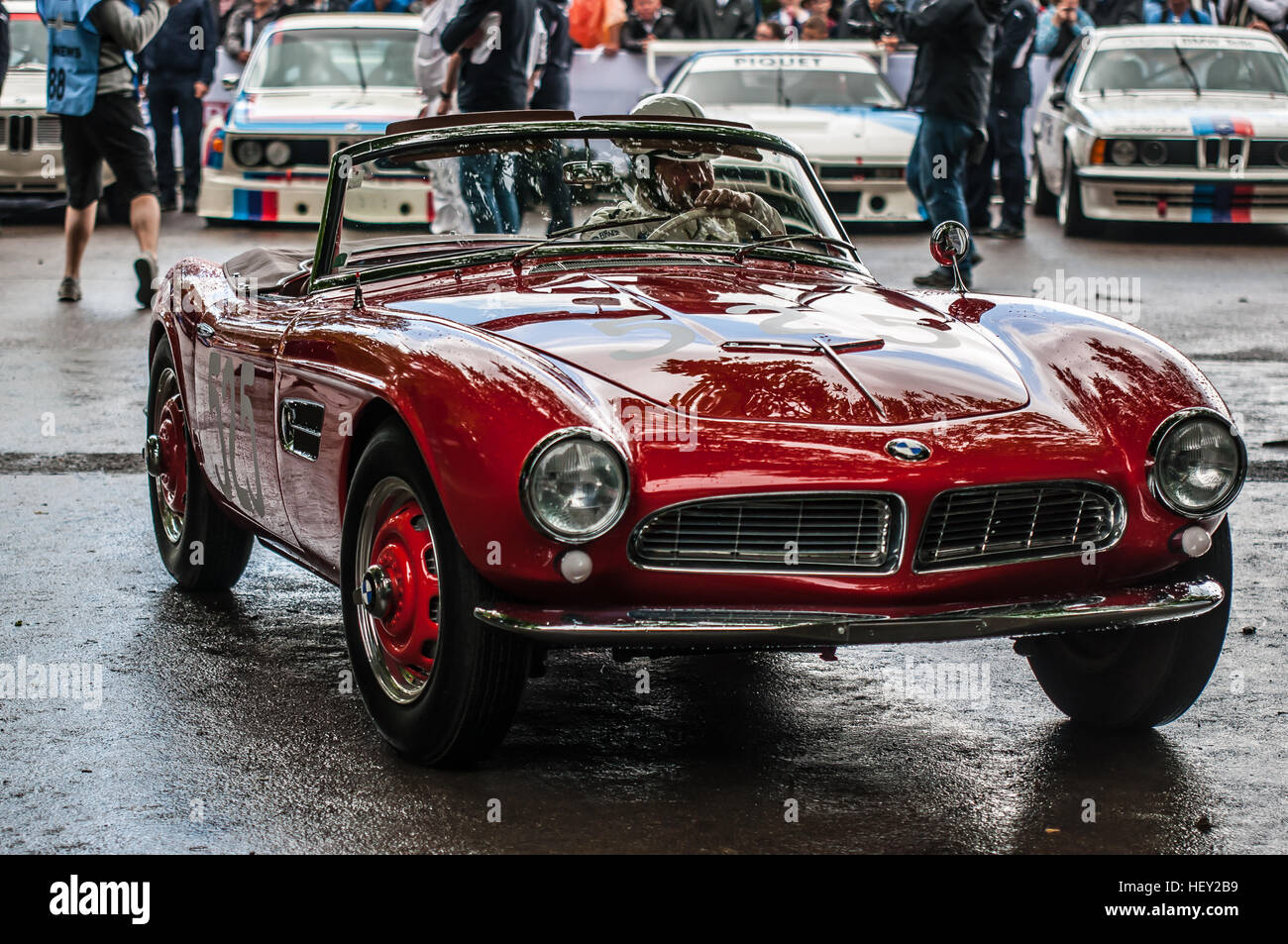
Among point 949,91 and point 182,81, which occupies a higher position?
point 949,91

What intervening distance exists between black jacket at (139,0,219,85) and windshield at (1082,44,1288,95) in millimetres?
7215

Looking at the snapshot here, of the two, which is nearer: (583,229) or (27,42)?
(583,229)

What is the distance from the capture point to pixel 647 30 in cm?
1817

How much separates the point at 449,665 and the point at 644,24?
15135 millimetres

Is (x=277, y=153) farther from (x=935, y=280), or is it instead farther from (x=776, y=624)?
(x=776, y=624)

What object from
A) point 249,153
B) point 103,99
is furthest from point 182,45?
point 103,99

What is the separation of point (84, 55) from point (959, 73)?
16.1ft

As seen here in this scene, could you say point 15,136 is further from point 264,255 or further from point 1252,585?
point 1252,585

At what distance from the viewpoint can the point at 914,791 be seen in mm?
3900

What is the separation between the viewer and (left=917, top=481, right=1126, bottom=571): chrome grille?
372cm

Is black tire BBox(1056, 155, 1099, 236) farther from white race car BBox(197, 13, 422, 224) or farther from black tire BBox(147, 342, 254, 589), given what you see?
black tire BBox(147, 342, 254, 589)

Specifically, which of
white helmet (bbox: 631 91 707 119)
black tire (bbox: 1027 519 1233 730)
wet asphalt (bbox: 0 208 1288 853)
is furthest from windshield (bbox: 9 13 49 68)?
black tire (bbox: 1027 519 1233 730)

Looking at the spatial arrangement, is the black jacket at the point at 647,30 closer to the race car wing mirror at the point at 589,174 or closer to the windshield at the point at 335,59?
the windshield at the point at 335,59
